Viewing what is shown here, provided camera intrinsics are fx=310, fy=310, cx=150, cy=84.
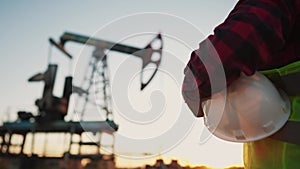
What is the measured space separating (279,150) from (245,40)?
0.34m

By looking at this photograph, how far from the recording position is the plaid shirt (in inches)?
27.7

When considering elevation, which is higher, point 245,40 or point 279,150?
point 245,40

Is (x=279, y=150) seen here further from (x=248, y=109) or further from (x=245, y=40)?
(x=245, y=40)

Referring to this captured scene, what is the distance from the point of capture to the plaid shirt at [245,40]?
0.70 metres

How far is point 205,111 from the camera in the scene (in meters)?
0.87

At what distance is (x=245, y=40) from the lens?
702 millimetres

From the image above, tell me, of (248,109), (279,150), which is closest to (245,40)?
(248,109)

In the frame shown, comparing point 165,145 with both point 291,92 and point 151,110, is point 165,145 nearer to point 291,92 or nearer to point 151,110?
point 151,110

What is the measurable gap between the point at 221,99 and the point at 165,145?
30cm

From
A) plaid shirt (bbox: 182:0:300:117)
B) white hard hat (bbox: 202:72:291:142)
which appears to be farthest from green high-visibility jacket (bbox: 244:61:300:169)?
plaid shirt (bbox: 182:0:300:117)

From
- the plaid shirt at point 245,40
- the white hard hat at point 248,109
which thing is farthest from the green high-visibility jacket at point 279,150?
the plaid shirt at point 245,40

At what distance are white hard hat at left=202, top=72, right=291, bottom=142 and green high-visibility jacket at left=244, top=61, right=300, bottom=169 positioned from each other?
0.09ft

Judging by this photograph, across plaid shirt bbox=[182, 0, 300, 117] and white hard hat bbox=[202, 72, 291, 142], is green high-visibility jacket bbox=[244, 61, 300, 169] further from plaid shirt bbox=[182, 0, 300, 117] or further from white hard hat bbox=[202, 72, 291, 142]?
plaid shirt bbox=[182, 0, 300, 117]

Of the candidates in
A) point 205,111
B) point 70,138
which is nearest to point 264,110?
point 205,111
